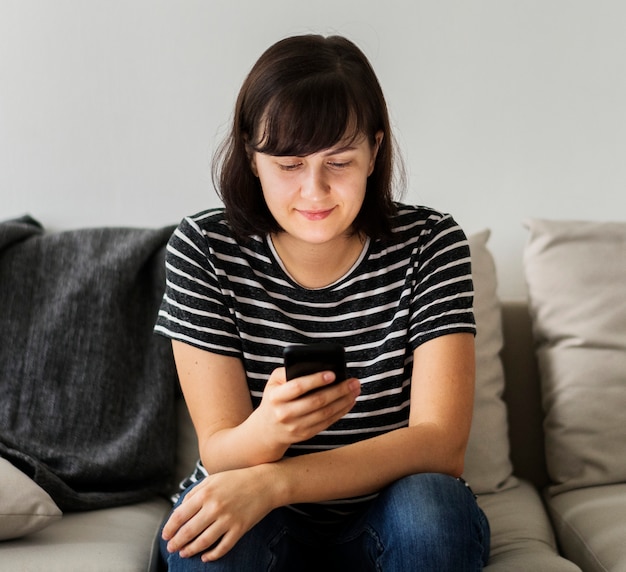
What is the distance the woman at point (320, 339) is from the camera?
1.15m

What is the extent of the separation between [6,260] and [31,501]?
20.4 inches

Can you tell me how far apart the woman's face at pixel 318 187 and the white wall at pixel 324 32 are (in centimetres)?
61

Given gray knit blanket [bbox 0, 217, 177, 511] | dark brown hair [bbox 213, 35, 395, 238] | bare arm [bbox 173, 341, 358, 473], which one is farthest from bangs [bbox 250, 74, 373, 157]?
gray knit blanket [bbox 0, 217, 177, 511]

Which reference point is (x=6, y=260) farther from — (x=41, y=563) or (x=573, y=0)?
(x=573, y=0)

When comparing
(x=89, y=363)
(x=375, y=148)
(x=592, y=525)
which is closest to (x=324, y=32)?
(x=375, y=148)

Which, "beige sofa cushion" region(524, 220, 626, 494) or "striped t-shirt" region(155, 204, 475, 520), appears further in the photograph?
"beige sofa cushion" region(524, 220, 626, 494)

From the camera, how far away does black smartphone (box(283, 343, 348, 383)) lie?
1097mm

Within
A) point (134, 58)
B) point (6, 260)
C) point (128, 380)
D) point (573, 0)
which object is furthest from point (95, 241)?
point (573, 0)

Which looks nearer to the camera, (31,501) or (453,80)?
(31,501)

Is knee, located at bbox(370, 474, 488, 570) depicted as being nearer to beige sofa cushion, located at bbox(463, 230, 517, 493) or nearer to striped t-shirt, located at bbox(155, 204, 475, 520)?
striped t-shirt, located at bbox(155, 204, 475, 520)

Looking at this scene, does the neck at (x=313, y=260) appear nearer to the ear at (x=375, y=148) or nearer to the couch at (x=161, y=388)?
the ear at (x=375, y=148)

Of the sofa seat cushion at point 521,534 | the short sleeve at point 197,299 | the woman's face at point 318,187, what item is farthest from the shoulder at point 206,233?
the sofa seat cushion at point 521,534

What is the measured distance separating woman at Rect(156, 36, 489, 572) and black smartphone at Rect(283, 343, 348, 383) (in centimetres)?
1

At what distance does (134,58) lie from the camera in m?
1.86
